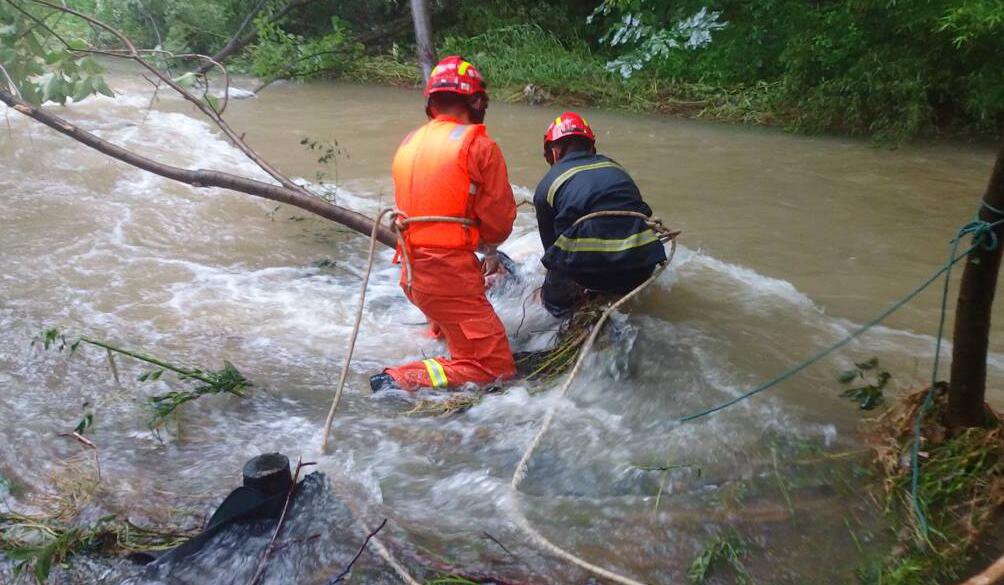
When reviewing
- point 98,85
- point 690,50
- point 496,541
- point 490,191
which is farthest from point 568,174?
point 690,50

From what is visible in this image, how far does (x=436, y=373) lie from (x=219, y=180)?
1.70 m

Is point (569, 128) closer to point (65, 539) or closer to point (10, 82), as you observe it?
point (65, 539)

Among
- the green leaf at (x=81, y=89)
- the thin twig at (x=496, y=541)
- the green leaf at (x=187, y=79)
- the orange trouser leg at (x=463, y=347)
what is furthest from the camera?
the green leaf at (x=187, y=79)

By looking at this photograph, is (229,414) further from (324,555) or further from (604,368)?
(604,368)

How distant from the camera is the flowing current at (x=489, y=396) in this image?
291 centimetres

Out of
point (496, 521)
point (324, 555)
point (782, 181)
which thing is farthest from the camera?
point (782, 181)

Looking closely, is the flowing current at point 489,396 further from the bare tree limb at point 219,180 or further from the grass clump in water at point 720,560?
the bare tree limb at point 219,180

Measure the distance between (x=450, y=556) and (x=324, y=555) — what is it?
42cm

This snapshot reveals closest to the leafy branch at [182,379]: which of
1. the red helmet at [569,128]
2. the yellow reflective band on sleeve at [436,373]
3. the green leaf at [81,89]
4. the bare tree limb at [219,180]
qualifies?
the yellow reflective band on sleeve at [436,373]

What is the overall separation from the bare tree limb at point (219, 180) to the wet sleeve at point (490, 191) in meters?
0.68

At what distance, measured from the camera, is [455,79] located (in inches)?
158

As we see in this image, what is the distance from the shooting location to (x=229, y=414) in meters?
3.81

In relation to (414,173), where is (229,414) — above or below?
below

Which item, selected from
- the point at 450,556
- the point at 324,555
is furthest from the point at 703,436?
the point at 324,555
